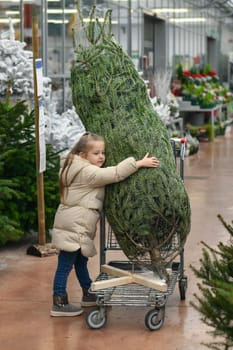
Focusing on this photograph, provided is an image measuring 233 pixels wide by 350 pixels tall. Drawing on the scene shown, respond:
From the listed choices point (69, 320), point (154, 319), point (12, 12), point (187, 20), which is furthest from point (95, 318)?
point (187, 20)

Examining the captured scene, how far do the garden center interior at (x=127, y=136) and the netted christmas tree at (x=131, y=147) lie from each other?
193 millimetres

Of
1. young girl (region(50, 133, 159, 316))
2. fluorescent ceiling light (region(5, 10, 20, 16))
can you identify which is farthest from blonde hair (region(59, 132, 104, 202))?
fluorescent ceiling light (region(5, 10, 20, 16))

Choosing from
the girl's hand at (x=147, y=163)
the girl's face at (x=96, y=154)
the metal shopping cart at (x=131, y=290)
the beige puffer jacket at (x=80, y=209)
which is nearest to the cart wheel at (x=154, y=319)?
the metal shopping cart at (x=131, y=290)

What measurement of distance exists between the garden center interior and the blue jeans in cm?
18

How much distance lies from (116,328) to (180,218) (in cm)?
87

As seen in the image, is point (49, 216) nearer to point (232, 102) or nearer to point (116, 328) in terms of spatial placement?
point (116, 328)

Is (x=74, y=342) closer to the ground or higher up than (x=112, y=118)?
closer to the ground

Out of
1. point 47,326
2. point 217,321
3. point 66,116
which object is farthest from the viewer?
point 66,116

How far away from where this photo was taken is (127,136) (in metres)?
5.81

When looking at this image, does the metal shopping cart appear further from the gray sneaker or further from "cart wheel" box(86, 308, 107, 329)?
the gray sneaker

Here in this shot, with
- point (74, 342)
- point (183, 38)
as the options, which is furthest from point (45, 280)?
point (183, 38)

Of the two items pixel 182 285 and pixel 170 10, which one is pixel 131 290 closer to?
pixel 182 285

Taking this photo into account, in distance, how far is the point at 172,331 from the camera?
5727 millimetres

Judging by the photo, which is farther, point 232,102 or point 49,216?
point 232,102
